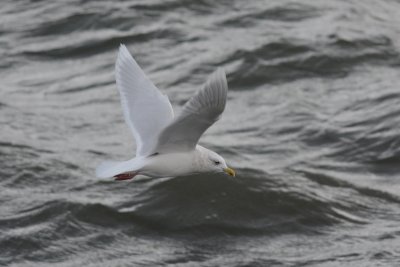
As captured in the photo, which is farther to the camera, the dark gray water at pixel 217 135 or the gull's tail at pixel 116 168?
the dark gray water at pixel 217 135

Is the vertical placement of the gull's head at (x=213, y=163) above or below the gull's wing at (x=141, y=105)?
below

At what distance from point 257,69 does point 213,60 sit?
22.3 inches

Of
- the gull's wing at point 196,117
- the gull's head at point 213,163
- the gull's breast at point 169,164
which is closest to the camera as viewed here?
the gull's wing at point 196,117

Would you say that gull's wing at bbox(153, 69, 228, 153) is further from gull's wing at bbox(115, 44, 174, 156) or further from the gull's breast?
gull's wing at bbox(115, 44, 174, 156)

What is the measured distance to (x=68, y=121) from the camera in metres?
11.7

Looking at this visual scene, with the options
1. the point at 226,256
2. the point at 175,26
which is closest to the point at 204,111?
the point at 226,256

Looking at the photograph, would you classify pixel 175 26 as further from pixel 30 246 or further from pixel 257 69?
pixel 30 246

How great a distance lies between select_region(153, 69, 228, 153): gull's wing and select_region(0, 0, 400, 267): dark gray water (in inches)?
96.3

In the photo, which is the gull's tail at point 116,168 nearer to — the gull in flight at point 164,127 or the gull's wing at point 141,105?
the gull in flight at point 164,127

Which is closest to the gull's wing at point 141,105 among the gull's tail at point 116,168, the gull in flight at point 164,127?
Answer: the gull in flight at point 164,127

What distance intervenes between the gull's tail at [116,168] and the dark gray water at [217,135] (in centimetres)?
248

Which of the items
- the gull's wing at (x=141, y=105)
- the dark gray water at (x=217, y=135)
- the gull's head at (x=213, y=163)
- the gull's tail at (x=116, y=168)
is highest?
the gull's wing at (x=141, y=105)

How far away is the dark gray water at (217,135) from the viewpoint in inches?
379

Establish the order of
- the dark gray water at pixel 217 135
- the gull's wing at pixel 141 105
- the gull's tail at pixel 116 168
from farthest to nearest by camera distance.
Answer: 1. the dark gray water at pixel 217 135
2. the gull's wing at pixel 141 105
3. the gull's tail at pixel 116 168
